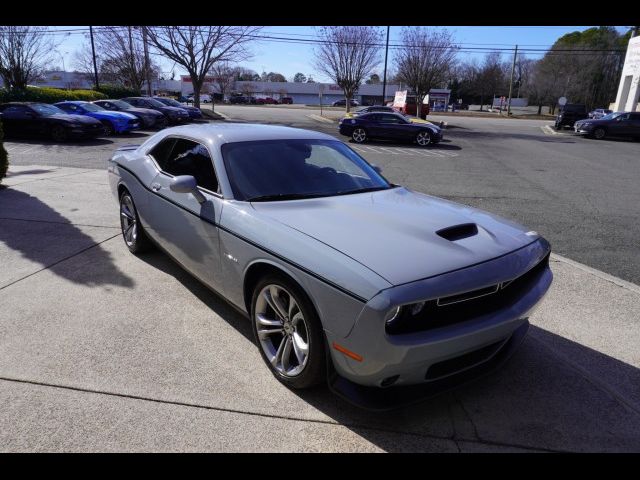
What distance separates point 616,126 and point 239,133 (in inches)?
1060

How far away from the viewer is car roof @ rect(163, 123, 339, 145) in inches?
142

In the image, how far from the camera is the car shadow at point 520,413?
2.38 m

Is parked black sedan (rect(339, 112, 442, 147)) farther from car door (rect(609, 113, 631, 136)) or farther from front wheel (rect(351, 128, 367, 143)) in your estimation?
car door (rect(609, 113, 631, 136))

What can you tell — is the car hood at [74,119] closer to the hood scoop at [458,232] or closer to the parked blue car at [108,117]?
the parked blue car at [108,117]

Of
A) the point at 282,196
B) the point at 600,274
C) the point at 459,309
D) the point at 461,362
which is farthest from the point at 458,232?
the point at 600,274

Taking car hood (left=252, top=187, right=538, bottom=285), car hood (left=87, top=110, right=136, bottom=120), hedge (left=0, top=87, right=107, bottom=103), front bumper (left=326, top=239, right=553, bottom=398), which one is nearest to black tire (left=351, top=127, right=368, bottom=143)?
car hood (left=87, top=110, right=136, bottom=120)

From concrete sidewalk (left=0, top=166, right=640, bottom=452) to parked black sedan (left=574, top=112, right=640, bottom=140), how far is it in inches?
971

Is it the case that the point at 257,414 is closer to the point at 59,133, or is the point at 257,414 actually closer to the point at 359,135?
the point at 59,133

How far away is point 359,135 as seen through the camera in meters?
19.4

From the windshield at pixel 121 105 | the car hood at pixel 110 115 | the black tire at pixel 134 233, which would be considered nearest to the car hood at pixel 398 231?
the black tire at pixel 134 233

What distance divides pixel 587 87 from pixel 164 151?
74.5m
